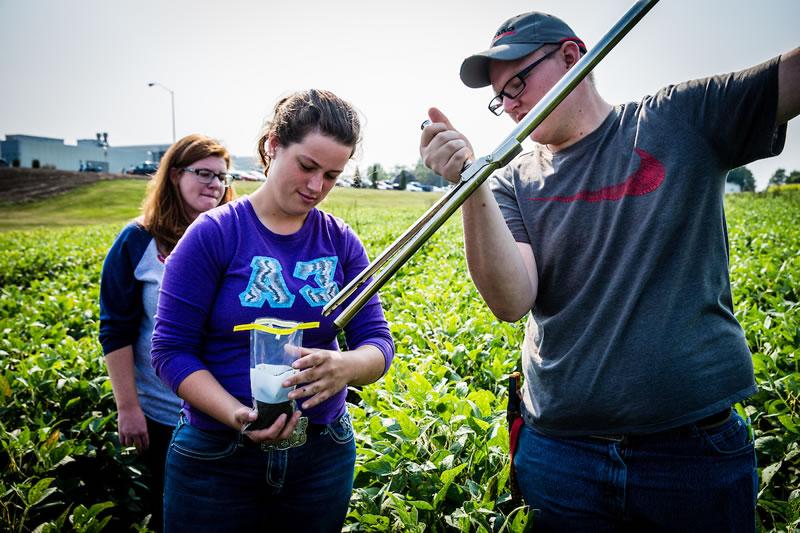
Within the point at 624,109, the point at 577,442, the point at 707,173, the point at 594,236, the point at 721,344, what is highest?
the point at 624,109

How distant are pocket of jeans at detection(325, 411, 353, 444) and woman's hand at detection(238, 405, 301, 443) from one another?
0.29 metres

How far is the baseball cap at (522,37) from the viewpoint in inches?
68.1

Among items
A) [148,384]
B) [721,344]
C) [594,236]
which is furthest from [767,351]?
[148,384]

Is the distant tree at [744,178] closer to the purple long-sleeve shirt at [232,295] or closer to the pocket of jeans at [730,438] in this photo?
the pocket of jeans at [730,438]

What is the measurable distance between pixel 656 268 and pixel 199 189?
7.77 feet

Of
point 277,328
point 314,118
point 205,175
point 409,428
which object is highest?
point 314,118

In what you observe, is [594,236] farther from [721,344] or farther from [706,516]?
[706,516]

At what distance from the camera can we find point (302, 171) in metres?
1.81

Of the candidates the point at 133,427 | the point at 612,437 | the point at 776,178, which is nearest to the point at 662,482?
the point at 612,437

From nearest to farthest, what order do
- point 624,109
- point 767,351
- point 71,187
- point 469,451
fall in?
1. point 624,109
2. point 469,451
3. point 767,351
4. point 71,187

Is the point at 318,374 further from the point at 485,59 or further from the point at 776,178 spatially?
the point at 776,178

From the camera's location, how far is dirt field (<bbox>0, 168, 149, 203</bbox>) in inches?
1699

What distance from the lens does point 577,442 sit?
5.30ft

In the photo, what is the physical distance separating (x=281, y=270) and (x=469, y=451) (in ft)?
3.92
